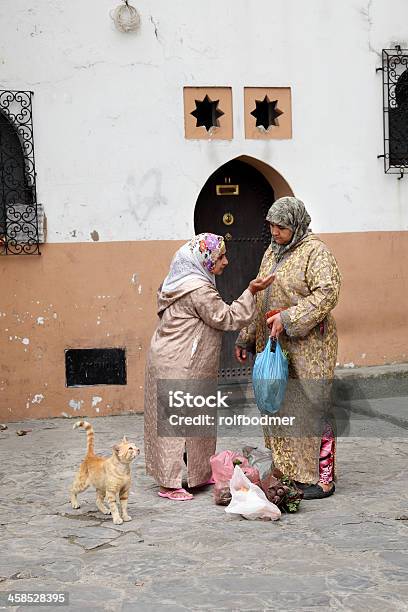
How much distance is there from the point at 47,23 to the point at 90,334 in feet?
9.01

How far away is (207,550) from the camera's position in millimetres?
4387

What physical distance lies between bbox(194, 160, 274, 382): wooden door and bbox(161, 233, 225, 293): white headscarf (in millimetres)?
3283

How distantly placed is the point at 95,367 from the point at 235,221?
2.03 metres

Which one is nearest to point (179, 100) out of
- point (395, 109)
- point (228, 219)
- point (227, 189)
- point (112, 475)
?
point (227, 189)

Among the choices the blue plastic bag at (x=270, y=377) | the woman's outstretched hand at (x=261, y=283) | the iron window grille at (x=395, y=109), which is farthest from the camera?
the iron window grille at (x=395, y=109)

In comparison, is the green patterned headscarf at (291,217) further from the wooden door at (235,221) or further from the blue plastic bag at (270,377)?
the wooden door at (235,221)

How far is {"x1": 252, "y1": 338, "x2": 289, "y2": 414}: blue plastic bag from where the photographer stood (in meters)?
5.05

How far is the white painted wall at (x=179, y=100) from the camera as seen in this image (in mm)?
7777

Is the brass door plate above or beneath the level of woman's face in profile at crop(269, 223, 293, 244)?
above

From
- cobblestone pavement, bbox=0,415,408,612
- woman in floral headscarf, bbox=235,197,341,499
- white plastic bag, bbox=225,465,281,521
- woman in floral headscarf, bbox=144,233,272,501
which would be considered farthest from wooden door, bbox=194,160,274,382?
white plastic bag, bbox=225,465,281,521

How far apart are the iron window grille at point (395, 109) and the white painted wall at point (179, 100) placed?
9cm

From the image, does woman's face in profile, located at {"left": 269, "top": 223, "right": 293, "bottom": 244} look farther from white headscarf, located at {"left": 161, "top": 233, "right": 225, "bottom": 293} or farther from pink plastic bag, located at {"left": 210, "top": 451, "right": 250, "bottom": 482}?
pink plastic bag, located at {"left": 210, "top": 451, "right": 250, "bottom": 482}

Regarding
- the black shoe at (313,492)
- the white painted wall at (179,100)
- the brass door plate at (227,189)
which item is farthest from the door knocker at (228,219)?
the black shoe at (313,492)

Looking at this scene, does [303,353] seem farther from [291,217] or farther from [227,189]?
[227,189]
